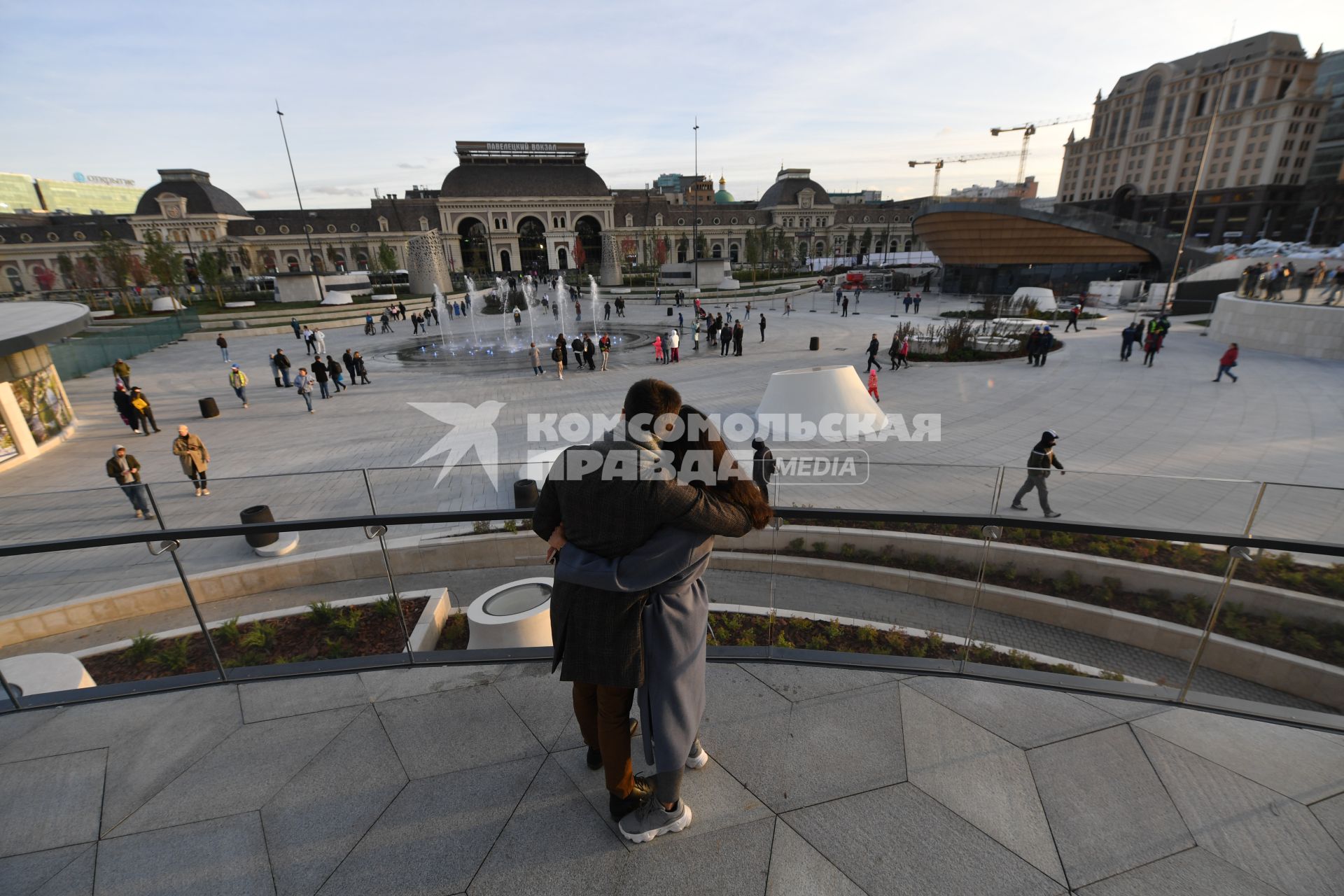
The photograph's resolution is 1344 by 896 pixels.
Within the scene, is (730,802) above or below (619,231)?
below

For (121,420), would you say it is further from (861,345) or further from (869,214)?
(869,214)

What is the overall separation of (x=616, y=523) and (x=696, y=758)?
4.78ft

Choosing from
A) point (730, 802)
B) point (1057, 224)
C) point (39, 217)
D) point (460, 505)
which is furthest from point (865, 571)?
point (39, 217)

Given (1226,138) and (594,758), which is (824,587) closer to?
(594,758)

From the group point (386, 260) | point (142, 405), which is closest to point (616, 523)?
point (142, 405)

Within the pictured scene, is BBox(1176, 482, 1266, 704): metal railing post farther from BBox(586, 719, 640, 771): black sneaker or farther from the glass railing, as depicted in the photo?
BBox(586, 719, 640, 771): black sneaker

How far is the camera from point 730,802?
258 centimetres

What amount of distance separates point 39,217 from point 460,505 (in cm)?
13008

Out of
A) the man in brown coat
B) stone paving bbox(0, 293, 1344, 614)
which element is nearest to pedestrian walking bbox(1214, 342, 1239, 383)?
stone paving bbox(0, 293, 1344, 614)

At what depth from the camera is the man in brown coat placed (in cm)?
208

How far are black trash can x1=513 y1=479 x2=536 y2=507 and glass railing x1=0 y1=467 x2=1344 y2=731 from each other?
0.89 meters

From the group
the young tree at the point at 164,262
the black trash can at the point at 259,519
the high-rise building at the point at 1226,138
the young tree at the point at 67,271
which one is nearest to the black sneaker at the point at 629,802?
the black trash can at the point at 259,519

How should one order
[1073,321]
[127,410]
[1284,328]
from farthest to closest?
[1073,321] → [1284,328] → [127,410]

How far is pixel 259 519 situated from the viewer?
543cm
